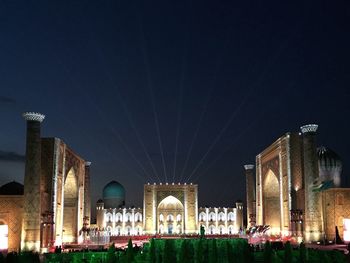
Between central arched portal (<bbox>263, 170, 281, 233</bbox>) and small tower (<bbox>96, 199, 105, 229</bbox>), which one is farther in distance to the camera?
small tower (<bbox>96, 199, 105, 229</bbox>)

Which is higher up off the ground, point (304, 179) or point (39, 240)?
point (304, 179)

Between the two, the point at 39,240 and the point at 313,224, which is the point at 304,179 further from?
the point at 39,240

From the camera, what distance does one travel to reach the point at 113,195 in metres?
49.1

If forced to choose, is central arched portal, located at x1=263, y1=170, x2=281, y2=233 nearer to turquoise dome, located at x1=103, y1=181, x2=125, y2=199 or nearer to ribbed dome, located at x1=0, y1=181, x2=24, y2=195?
ribbed dome, located at x1=0, y1=181, x2=24, y2=195

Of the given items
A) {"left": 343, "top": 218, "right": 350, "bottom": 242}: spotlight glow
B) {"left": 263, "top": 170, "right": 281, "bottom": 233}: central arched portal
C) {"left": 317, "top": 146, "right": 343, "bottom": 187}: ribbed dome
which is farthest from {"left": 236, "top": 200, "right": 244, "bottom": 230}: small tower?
{"left": 343, "top": 218, "right": 350, "bottom": 242}: spotlight glow

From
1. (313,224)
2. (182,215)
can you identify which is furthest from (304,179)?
(182,215)

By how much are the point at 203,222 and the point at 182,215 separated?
2.11m

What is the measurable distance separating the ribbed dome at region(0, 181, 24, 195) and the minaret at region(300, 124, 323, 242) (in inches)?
641

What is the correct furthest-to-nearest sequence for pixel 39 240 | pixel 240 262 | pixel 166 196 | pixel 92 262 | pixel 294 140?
pixel 166 196 → pixel 294 140 → pixel 39 240 → pixel 240 262 → pixel 92 262

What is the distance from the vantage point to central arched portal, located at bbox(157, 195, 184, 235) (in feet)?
146

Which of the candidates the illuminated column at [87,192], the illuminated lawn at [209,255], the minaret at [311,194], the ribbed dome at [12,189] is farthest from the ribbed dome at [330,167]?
the ribbed dome at [12,189]

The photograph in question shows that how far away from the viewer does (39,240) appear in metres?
23.0

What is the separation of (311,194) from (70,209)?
15814 mm

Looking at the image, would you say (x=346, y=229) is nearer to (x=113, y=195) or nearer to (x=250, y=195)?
(x=250, y=195)
